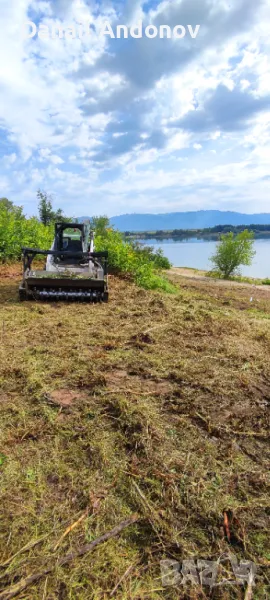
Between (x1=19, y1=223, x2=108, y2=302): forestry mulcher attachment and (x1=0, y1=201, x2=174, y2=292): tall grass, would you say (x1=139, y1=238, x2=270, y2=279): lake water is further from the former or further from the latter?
(x1=19, y1=223, x2=108, y2=302): forestry mulcher attachment

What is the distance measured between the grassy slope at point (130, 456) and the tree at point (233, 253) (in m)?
30.7

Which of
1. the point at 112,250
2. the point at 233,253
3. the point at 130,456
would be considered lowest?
the point at 130,456

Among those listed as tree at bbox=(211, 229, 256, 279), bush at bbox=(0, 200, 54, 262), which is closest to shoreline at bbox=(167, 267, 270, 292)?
tree at bbox=(211, 229, 256, 279)

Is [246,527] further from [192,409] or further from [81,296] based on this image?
[81,296]

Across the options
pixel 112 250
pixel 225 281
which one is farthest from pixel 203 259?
pixel 112 250

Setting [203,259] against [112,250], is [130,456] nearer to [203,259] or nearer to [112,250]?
[112,250]

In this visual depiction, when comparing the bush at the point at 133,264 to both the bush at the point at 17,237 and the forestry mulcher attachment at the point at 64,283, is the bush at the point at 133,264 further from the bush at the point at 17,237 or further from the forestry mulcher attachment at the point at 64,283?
the forestry mulcher attachment at the point at 64,283

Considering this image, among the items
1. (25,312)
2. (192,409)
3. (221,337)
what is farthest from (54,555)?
(25,312)

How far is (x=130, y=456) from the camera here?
2875 mm

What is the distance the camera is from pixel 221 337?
6.05 m

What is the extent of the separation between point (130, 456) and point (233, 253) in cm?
3411

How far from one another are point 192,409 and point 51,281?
5503 mm

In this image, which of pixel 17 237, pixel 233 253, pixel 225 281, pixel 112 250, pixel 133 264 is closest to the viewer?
pixel 133 264

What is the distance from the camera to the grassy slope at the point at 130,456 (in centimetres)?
207
